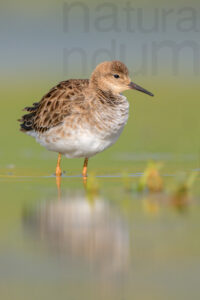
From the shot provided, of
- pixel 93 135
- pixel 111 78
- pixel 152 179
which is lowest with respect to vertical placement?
pixel 152 179

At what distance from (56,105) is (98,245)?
489 cm

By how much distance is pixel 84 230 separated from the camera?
7484mm

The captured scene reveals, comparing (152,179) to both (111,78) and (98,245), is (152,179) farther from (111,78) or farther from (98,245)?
(111,78)

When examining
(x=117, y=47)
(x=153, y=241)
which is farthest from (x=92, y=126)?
(x=117, y=47)

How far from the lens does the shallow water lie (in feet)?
19.2

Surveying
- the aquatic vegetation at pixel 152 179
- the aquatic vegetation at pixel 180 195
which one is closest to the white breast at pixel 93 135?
the aquatic vegetation at pixel 152 179

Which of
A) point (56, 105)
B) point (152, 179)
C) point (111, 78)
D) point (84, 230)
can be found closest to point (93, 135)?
point (56, 105)

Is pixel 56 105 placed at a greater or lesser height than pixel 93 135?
greater

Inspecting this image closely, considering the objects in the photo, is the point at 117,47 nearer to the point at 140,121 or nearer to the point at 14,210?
the point at 140,121

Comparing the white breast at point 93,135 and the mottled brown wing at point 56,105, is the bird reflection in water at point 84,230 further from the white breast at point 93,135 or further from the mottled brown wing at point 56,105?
the mottled brown wing at point 56,105

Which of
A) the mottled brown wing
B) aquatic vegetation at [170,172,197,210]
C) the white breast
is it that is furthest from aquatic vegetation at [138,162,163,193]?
the mottled brown wing

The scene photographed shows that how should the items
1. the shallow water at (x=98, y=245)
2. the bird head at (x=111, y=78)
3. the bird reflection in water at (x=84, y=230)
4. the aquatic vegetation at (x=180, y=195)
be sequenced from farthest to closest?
the bird head at (x=111, y=78) → the aquatic vegetation at (x=180, y=195) → the bird reflection in water at (x=84, y=230) → the shallow water at (x=98, y=245)

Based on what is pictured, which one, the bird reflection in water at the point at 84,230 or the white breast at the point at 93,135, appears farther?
the white breast at the point at 93,135

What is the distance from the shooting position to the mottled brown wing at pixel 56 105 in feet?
37.1
